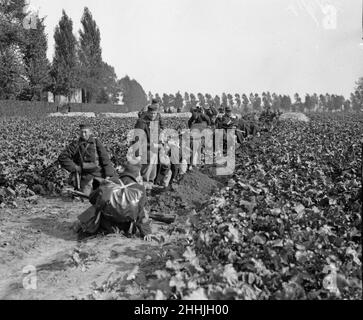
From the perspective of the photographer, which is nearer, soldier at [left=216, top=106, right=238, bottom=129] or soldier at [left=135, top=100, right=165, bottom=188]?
soldier at [left=135, top=100, right=165, bottom=188]

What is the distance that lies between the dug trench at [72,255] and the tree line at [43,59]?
33706 millimetres

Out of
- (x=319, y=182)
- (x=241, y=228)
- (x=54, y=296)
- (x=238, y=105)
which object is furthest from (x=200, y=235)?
(x=238, y=105)

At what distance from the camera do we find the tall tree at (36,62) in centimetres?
4197

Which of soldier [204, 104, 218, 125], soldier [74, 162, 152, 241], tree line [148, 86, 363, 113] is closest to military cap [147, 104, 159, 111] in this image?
soldier [74, 162, 152, 241]

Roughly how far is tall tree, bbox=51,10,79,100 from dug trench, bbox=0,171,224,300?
40.1 meters

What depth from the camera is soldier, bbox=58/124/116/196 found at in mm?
8164

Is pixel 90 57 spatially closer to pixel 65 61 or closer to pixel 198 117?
pixel 65 61

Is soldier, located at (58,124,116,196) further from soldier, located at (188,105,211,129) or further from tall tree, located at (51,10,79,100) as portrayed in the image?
tall tree, located at (51,10,79,100)

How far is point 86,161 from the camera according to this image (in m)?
8.30

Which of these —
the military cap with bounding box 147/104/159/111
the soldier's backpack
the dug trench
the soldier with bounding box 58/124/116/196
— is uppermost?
the military cap with bounding box 147/104/159/111

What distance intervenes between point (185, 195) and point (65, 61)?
43916 millimetres

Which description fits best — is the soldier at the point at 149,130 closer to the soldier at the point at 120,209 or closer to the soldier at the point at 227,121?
the soldier at the point at 120,209
